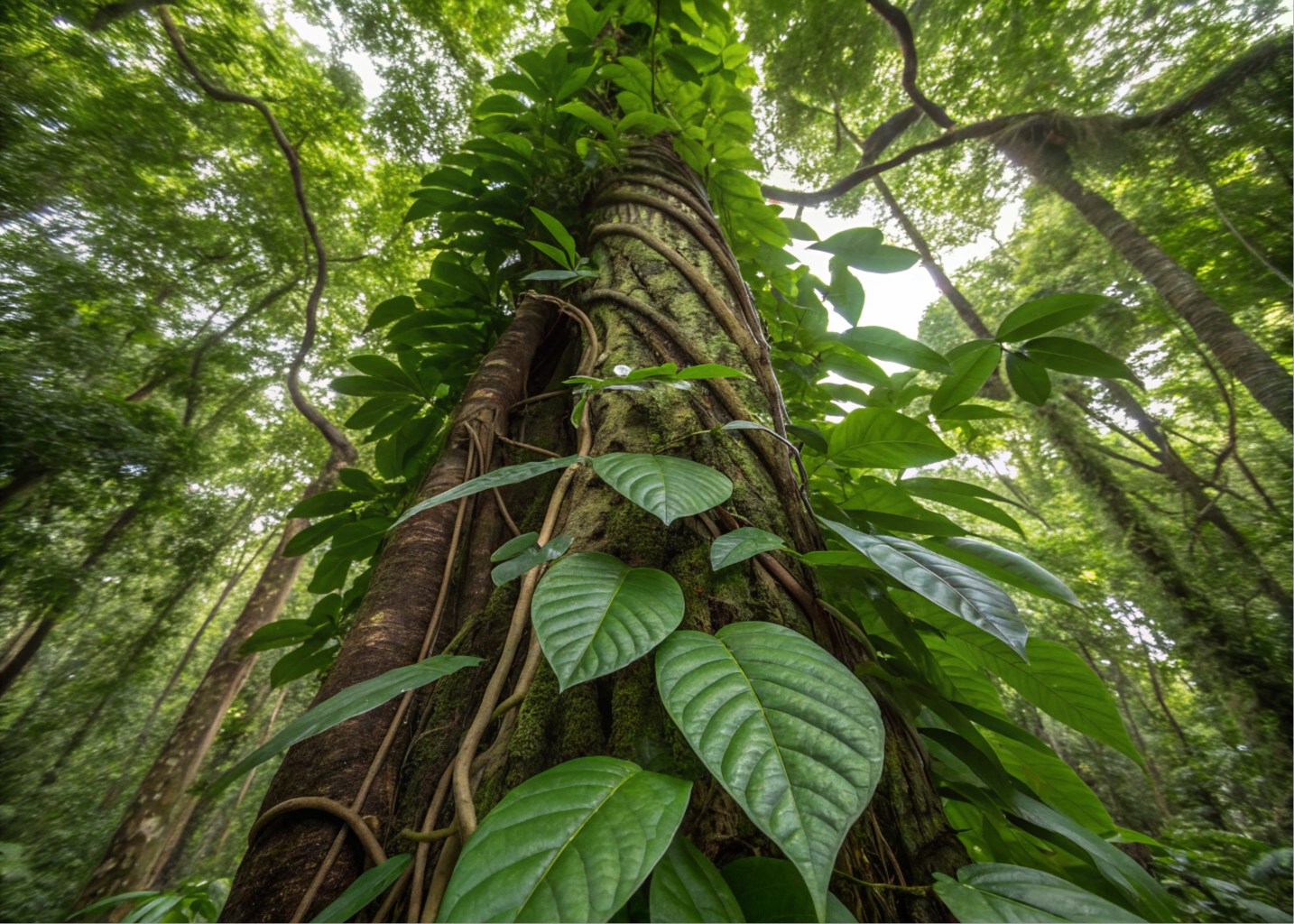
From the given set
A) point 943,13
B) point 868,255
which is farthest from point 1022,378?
point 943,13

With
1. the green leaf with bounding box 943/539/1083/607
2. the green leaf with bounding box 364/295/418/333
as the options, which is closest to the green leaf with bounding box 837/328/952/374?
the green leaf with bounding box 943/539/1083/607

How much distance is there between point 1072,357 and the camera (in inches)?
25.6

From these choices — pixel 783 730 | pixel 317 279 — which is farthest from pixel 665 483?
pixel 317 279

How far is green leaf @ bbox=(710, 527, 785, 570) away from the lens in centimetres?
35

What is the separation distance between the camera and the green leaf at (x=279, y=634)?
826mm

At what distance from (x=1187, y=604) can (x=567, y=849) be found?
5484 mm

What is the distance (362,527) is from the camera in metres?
0.83

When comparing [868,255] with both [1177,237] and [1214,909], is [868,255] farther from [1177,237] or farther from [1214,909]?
[1177,237]

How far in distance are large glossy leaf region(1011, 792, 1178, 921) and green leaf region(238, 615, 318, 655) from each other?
1.01 m

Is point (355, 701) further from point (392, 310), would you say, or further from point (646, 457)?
point (392, 310)

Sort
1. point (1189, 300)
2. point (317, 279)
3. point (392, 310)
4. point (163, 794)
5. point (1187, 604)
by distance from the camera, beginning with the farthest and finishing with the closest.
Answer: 1. point (1187, 604)
2. point (1189, 300)
3. point (163, 794)
4. point (317, 279)
5. point (392, 310)

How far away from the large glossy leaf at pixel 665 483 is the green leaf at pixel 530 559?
77mm

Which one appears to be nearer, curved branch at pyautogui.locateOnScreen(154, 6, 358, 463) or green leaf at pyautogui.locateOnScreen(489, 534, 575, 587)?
green leaf at pyautogui.locateOnScreen(489, 534, 575, 587)

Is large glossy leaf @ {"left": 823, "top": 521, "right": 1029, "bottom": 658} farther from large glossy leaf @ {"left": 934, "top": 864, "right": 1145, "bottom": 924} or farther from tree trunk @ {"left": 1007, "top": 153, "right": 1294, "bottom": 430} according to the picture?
tree trunk @ {"left": 1007, "top": 153, "right": 1294, "bottom": 430}
